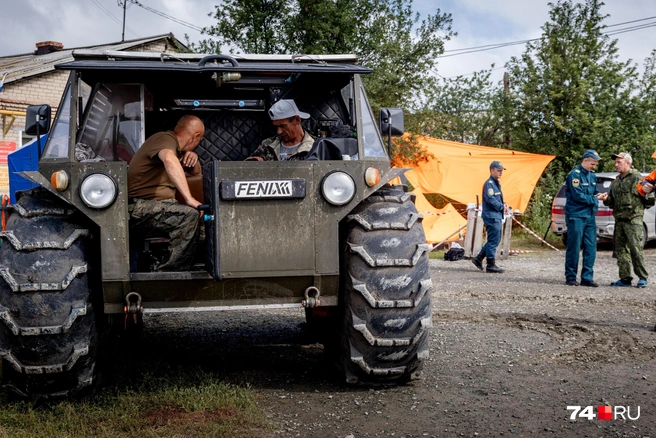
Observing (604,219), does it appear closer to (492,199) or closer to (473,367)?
(492,199)

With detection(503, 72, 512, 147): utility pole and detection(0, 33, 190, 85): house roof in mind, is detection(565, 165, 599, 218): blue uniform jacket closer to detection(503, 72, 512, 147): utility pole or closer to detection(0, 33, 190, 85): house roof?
detection(503, 72, 512, 147): utility pole

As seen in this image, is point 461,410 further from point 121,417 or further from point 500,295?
point 500,295

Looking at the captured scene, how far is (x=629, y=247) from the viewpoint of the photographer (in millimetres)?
11008

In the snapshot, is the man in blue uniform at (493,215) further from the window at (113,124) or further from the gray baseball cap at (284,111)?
the window at (113,124)

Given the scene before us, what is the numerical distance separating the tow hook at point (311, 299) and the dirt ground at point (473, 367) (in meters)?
0.65

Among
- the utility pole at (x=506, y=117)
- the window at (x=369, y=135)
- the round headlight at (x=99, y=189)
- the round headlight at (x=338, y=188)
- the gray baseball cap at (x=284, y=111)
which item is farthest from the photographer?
the utility pole at (x=506, y=117)

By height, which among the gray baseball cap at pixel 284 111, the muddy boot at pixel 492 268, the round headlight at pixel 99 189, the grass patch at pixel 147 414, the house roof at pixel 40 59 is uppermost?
the house roof at pixel 40 59

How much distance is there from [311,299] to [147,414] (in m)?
1.22

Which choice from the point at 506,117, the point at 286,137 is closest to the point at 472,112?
the point at 506,117

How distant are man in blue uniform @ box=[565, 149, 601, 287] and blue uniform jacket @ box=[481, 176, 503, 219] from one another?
6.87 feet

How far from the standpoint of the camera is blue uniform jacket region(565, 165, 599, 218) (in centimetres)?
1111

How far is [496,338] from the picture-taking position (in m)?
7.16

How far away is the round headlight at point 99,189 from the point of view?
4637mm

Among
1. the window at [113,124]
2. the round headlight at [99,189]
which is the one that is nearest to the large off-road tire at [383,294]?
the round headlight at [99,189]
